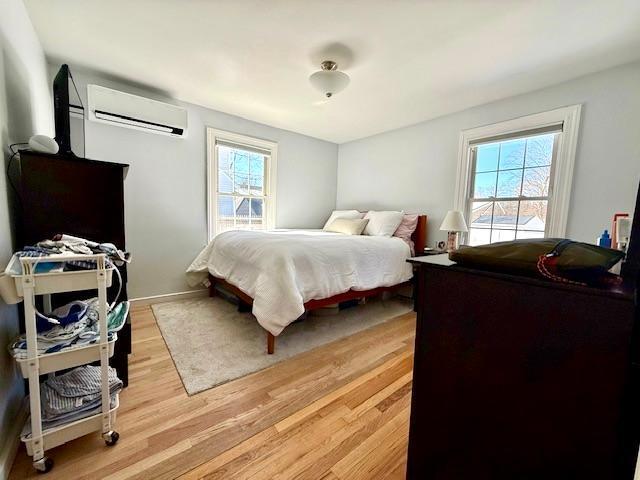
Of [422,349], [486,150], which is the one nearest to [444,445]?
[422,349]

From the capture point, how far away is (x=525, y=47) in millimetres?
1954

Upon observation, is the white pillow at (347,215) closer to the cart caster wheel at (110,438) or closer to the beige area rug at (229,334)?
the beige area rug at (229,334)

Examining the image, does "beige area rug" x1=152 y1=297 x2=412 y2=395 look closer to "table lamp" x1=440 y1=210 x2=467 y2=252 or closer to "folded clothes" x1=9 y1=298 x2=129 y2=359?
"folded clothes" x1=9 y1=298 x2=129 y2=359

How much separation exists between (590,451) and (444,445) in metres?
0.40

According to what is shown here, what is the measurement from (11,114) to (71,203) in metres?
A: 0.58

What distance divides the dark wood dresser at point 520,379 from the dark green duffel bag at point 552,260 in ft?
0.10

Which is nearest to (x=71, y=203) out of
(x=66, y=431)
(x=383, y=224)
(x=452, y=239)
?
(x=66, y=431)

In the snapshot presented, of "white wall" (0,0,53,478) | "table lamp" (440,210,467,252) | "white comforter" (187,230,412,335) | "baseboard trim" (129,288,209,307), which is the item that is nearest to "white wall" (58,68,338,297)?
"baseboard trim" (129,288,209,307)

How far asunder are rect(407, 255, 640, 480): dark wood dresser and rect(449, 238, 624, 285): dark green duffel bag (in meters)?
0.03

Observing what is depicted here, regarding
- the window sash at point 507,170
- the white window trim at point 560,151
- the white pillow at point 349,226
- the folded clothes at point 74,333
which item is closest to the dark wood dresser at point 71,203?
the folded clothes at point 74,333

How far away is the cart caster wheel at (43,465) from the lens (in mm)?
1035

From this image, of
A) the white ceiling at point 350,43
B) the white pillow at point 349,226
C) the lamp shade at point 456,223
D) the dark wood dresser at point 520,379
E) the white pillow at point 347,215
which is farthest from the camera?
the white pillow at point 347,215

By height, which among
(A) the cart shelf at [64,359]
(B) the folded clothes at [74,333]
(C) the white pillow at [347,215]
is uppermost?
(C) the white pillow at [347,215]

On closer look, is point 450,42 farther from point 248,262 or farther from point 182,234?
point 182,234
